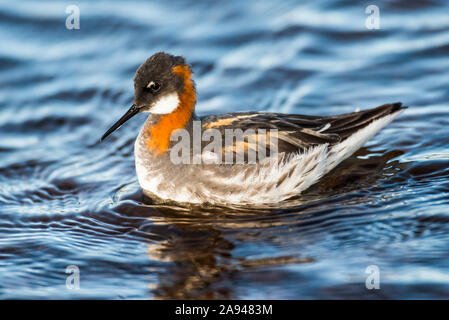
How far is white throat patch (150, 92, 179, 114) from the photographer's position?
24.6 feet

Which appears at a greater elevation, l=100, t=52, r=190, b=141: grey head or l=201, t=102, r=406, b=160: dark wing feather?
l=100, t=52, r=190, b=141: grey head

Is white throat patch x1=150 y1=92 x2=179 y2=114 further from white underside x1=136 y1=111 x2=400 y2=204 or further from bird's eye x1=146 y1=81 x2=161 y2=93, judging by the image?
white underside x1=136 y1=111 x2=400 y2=204

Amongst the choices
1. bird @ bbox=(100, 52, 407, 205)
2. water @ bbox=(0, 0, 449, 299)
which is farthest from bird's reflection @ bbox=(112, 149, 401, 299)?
bird @ bbox=(100, 52, 407, 205)

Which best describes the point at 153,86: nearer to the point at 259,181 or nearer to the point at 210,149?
the point at 210,149

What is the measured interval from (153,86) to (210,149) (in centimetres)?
92

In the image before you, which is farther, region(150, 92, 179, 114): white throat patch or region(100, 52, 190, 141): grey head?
region(150, 92, 179, 114): white throat patch

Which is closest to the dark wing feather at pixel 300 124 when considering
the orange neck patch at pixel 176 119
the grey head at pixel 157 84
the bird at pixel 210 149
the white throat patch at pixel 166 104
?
the bird at pixel 210 149

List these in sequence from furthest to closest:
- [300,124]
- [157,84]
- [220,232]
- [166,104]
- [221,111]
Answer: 1. [221,111]
2. [300,124]
3. [166,104]
4. [157,84]
5. [220,232]

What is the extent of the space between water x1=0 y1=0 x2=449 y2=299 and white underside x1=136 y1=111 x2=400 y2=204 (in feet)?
0.49

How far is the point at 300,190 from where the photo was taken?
25.2ft

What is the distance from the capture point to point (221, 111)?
968 cm

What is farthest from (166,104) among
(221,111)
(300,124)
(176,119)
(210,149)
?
(221,111)

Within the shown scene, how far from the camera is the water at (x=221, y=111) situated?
6.11 m
